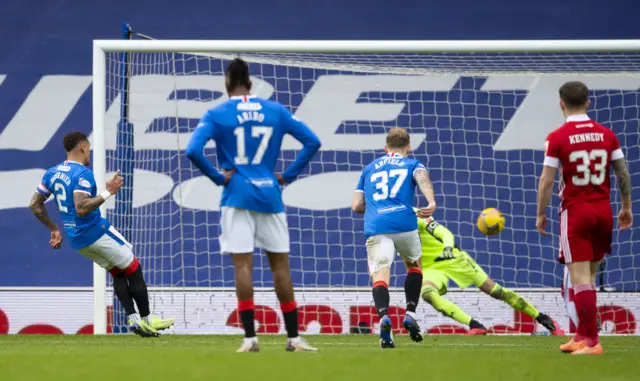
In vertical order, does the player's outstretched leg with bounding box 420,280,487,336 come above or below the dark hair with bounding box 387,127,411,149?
below

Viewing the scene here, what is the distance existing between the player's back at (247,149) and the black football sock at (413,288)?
199 cm

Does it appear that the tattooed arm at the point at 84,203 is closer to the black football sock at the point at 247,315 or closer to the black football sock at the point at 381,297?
the black football sock at the point at 381,297

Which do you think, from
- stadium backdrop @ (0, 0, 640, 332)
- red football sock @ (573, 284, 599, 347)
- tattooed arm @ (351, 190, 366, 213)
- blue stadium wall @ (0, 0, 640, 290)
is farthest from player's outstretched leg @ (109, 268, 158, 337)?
red football sock @ (573, 284, 599, 347)

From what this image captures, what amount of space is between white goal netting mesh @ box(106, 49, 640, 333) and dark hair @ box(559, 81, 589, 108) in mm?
5680

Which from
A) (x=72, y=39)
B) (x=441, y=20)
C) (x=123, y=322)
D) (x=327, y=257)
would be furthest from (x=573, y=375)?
(x=72, y=39)

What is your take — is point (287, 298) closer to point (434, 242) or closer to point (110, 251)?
point (110, 251)

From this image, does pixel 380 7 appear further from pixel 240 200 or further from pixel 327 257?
pixel 240 200

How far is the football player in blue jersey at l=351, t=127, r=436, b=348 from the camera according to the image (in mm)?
8125

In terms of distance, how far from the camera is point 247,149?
663 cm

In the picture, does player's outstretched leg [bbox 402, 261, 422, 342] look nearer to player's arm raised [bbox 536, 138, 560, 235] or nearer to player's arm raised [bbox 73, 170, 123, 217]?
player's arm raised [bbox 536, 138, 560, 235]

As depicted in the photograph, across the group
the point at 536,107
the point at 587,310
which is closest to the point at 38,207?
the point at 587,310

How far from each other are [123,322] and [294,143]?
3.21m

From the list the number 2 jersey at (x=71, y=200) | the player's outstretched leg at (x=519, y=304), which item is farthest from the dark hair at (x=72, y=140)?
the player's outstretched leg at (x=519, y=304)

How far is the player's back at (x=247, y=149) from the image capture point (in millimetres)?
6582
